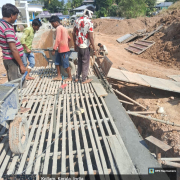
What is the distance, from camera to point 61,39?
3926 millimetres

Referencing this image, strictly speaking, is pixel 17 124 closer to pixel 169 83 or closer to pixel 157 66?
pixel 169 83

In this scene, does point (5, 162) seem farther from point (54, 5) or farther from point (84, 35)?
point (54, 5)

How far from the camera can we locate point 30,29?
161 inches

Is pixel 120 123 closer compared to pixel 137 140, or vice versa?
pixel 137 140

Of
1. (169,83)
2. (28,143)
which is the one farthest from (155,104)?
(28,143)

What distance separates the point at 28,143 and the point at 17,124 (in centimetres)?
44

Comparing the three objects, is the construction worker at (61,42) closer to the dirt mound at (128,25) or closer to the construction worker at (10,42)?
the construction worker at (10,42)

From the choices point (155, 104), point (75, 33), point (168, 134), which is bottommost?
point (168, 134)

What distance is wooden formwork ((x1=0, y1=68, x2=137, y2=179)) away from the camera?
2006mm

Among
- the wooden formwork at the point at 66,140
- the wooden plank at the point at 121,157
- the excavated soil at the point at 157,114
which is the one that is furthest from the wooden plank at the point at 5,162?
the excavated soil at the point at 157,114

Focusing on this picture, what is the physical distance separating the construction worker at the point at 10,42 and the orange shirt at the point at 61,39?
43.3 inches

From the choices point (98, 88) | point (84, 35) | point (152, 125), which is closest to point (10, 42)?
point (84, 35)

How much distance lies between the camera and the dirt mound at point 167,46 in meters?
8.12

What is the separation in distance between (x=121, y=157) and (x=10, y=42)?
2.41 metres
